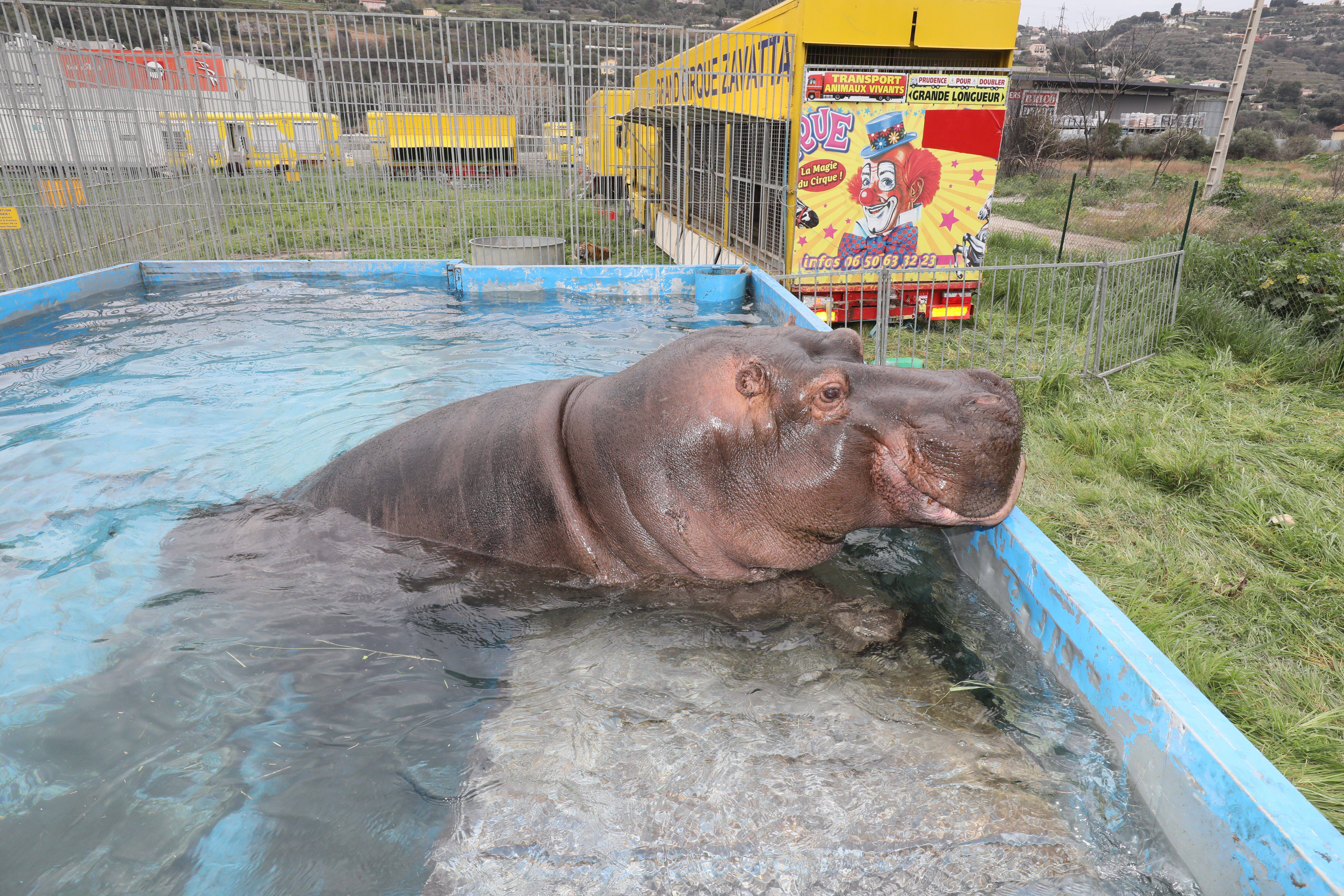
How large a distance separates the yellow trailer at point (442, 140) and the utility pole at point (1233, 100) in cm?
1142

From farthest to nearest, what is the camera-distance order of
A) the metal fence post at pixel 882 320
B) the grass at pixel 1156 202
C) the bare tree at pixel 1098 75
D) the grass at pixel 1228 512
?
the bare tree at pixel 1098 75 < the grass at pixel 1156 202 < the metal fence post at pixel 882 320 < the grass at pixel 1228 512

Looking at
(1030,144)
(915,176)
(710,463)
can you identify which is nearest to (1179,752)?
(710,463)

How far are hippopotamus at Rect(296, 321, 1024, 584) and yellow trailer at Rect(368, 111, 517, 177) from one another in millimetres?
7400

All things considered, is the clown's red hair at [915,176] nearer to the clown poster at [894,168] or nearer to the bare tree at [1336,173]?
the clown poster at [894,168]

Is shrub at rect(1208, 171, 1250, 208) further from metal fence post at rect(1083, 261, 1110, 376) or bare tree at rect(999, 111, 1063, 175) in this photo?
metal fence post at rect(1083, 261, 1110, 376)

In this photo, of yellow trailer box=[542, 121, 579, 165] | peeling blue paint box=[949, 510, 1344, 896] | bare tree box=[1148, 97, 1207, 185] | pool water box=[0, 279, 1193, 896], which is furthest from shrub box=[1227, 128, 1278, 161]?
pool water box=[0, 279, 1193, 896]

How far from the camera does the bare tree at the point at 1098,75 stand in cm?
2295

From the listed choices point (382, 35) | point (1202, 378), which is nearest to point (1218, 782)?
point (1202, 378)

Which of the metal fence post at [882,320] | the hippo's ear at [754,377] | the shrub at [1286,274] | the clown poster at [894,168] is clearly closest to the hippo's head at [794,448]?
the hippo's ear at [754,377]

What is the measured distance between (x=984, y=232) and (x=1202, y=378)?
122 inches

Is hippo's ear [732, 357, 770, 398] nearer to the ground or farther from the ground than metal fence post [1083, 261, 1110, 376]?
farther from the ground

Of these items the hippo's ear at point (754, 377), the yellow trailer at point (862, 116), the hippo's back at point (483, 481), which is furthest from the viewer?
the yellow trailer at point (862, 116)

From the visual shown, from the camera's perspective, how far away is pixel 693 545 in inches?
118

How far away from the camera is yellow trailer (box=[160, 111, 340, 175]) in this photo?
998 centimetres
